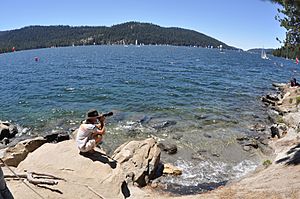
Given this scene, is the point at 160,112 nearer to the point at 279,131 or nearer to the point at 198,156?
the point at 198,156

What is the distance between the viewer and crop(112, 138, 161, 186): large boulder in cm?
1536

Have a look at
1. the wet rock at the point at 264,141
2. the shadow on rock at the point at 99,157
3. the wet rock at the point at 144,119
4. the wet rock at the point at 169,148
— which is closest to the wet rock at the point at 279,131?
the wet rock at the point at 264,141

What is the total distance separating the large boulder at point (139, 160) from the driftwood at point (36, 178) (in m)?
5.07

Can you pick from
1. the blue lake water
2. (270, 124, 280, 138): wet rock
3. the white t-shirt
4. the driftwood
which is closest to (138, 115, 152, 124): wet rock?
the blue lake water

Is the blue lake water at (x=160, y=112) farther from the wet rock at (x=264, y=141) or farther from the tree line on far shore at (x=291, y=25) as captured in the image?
the tree line on far shore at (x=291, y=25)

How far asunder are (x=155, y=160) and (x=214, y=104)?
19432mm

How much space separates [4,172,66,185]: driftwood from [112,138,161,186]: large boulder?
5.07 m

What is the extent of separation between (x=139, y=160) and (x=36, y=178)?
6722 millimetres

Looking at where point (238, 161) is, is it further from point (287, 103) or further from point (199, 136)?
point (287, 103)

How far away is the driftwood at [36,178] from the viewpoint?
33.3 ft

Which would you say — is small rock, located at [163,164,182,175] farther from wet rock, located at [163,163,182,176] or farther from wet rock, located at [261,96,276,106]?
wet rock, located at [261,96,276,106]

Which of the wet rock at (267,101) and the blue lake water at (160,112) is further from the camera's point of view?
the wet rock at (267,101)

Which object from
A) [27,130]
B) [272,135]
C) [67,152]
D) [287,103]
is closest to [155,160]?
[67,152]

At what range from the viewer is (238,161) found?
18.9 m
